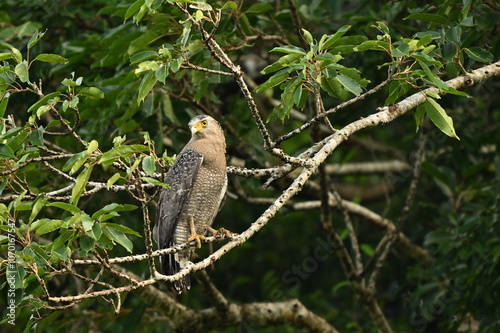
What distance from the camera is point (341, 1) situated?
5938 mm

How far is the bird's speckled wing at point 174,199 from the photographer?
4.88m

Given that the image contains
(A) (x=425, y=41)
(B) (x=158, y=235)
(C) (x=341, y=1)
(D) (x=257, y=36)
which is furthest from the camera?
(C) (x=341, y=1)

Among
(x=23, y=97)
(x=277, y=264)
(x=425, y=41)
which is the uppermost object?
(x=425, y=41)

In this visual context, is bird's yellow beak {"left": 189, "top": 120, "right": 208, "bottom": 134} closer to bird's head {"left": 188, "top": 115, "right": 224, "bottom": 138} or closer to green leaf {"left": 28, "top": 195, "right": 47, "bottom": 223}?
bird's head {"left": 188, "top": 115, "right": 224, "bottom": 138}

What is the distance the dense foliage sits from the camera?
11.7ft

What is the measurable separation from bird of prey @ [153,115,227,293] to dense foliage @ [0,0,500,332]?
242 mm

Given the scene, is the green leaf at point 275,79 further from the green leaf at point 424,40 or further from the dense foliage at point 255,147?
the green leaf at point 424,40

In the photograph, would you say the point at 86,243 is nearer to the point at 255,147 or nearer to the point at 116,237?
the point at 116,237

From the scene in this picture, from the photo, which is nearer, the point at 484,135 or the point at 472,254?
the point at 472,254

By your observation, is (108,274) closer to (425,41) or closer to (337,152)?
(425,41)

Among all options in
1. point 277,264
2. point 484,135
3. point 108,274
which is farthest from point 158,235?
point 277,264

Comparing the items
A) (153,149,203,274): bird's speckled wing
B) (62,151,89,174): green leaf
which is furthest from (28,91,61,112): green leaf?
(153,149,203,274): bird's speckled wing

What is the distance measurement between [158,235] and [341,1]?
94.6 inches

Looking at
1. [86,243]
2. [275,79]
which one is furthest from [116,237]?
[275,79]
